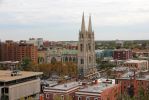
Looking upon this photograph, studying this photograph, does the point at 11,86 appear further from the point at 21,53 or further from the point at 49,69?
the point at 21,53

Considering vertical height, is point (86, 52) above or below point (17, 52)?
above

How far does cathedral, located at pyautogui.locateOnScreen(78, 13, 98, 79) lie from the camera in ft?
207

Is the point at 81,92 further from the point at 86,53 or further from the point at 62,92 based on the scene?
the point at 86,53

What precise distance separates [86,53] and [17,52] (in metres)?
34.5

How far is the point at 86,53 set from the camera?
210ft

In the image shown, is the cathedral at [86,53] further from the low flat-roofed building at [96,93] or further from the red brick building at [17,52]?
the low flat-roofed building at [96,93]

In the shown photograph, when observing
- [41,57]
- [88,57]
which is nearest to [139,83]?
[88,57]

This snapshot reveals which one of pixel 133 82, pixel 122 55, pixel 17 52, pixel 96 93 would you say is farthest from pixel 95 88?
pixel 122 55

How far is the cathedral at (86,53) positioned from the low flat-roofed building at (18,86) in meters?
19.7

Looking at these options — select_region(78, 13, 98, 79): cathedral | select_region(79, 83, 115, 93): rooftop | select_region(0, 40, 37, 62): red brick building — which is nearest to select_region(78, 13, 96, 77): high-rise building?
select_region(78, 13, 98, 79): cathedral

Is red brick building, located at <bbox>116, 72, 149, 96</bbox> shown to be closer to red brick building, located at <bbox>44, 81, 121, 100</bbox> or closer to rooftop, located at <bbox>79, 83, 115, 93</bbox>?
red brick building, located at <bbox>44, 81, 121, 100</bbox>

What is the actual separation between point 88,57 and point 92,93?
34.5 metres

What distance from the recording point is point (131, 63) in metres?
79.6

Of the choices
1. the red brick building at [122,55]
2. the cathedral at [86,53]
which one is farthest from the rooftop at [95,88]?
the red brick building at [122,55]
